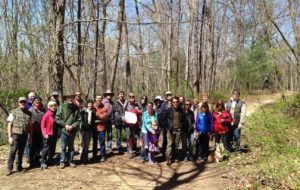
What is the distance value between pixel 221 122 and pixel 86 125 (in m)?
3.61

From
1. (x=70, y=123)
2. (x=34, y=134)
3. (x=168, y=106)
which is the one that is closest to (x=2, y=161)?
(x=34, y=134)

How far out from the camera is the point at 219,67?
42438 mm

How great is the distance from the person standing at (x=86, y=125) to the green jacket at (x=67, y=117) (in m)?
0.37

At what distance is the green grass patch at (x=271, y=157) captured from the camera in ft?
22.9

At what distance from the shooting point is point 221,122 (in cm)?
1009

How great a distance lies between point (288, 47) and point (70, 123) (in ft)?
29.0

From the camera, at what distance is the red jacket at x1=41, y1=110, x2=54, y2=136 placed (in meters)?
8.77

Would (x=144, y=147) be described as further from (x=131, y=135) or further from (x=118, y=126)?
(x=118, y=126)

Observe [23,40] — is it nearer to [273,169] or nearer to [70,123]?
[70,123]

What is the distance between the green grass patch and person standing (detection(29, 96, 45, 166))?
191 inches

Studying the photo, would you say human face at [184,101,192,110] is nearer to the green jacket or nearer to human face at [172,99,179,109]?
human face at [172,99,179,109]

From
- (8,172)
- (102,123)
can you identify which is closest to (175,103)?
(102,123)

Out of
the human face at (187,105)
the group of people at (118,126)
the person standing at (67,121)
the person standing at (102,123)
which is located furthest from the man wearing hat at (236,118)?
the person standing at (67,121)

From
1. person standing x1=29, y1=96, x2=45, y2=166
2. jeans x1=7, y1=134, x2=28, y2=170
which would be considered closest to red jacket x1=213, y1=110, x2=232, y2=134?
person standing x1=29, y1=96, x2=45, y2=166
